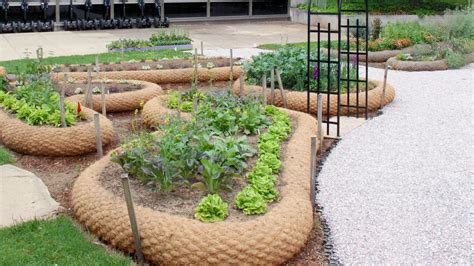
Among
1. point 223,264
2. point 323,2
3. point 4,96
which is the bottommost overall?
point 223,264

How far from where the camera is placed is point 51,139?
745 cm

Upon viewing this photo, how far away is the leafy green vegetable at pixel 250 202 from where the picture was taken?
16.7 feet

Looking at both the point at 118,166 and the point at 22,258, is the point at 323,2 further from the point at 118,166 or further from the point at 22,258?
the point at 22,258

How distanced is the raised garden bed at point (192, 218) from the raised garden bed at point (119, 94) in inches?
133

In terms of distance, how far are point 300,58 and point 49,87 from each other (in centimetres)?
391

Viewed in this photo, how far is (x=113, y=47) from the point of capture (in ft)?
55.4

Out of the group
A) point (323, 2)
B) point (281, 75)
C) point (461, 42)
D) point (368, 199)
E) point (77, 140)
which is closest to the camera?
point (368, 199)

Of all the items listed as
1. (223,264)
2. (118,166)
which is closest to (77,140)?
(118,166)

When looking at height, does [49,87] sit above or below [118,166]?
above

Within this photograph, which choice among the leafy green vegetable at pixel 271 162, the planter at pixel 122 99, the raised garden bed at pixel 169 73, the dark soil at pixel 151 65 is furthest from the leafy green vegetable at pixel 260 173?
the dark soil at pixel 151 65

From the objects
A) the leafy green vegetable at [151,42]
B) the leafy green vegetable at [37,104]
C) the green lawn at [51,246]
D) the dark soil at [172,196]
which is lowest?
the green lawn at [51,246]

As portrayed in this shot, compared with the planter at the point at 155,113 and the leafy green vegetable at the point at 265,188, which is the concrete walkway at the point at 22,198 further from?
the planter at the point at 155,113

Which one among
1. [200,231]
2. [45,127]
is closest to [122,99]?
[45,127]

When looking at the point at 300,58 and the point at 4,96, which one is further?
the point at 300,58
